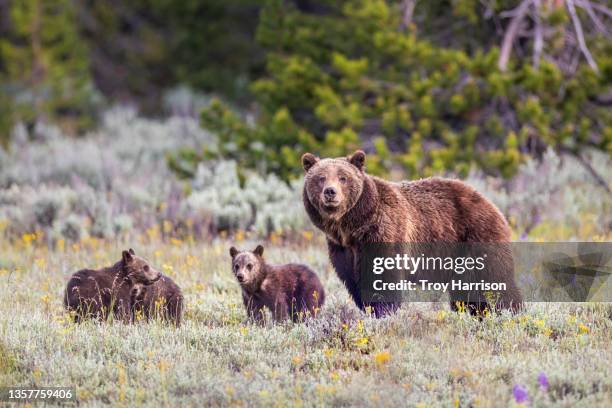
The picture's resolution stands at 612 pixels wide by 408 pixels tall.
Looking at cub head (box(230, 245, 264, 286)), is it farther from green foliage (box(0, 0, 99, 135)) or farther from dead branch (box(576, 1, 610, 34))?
green foliage (box(0, 0, 99, 135))

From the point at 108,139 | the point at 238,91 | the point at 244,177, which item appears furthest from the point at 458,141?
the point at 238,91

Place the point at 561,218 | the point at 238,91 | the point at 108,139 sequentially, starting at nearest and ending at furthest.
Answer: the point at 561,218
the point at 108,139
the point at 238,91

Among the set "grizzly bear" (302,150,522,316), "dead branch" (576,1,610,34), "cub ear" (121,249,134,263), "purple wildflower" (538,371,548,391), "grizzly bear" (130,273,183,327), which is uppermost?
"dead branch" (576,1,610,34)

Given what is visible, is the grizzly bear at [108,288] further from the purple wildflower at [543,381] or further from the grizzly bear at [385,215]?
the purple wildflower at [543,381]

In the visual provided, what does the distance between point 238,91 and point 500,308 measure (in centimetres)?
1795

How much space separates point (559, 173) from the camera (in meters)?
12.9

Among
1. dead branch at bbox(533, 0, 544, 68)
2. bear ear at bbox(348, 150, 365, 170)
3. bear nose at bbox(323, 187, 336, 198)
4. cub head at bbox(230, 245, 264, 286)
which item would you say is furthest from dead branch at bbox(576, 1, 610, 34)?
bear nose at bbox(323, 187, 336, 198)

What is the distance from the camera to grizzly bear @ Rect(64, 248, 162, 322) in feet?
24.2

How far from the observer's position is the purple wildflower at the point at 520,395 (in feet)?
17.9

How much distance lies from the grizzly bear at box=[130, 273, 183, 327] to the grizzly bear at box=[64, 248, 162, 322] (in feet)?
0.12

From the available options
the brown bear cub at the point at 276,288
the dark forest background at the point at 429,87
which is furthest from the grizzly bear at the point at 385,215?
the dark forest background at the point at 429,87

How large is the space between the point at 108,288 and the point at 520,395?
133 inches

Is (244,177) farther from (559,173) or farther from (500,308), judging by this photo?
(500,308)

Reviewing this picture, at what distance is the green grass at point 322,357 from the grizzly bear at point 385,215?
32cm
